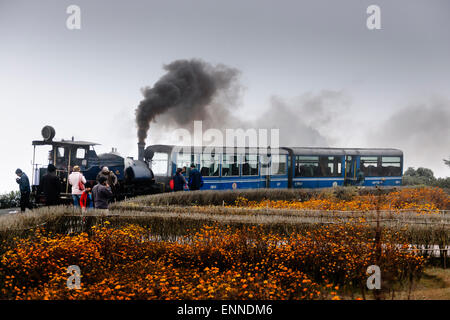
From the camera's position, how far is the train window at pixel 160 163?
22125mm

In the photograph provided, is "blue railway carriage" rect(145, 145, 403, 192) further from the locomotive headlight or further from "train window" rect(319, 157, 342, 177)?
the locomotive headlight

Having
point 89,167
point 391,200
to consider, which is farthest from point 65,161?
point 391,200

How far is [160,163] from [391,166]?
53.9ft

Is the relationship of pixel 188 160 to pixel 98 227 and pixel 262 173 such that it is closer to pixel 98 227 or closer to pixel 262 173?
pixel 262 173

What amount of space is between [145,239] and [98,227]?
126cm

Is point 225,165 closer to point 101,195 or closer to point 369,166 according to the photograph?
point 369,166

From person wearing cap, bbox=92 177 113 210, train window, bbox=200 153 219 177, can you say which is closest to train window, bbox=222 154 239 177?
train window, bbox=200 153 219 177

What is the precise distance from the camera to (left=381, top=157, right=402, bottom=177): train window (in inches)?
1185

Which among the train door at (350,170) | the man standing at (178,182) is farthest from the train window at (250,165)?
the train door at (350,170)

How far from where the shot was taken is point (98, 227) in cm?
1081

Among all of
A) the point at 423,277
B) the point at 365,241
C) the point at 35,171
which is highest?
the point at 35,171

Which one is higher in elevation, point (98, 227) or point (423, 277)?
point (98, 227)

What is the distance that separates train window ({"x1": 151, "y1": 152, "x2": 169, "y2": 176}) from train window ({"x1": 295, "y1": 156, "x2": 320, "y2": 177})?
8.88 meters
